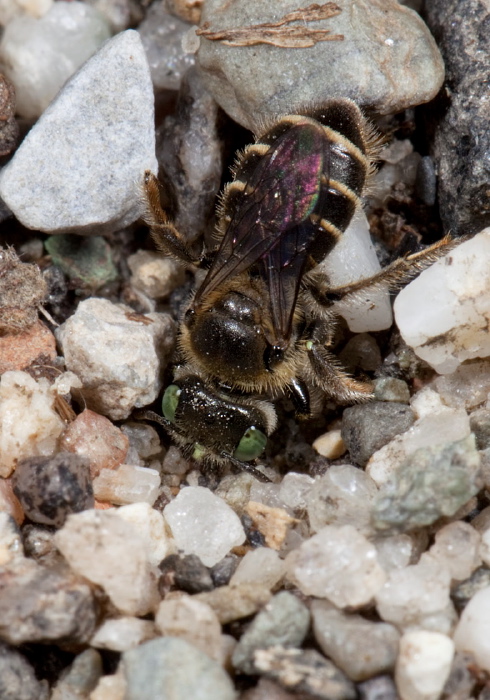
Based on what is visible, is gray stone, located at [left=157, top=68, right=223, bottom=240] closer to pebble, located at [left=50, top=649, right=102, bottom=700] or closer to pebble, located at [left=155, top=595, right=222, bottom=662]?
pebble, located at [left=155, top=595, right=222, bottom=662]

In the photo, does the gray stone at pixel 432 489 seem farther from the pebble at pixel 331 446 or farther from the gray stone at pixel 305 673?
the pebble at pixel 331 446

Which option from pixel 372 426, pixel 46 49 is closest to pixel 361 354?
pixel 372 426

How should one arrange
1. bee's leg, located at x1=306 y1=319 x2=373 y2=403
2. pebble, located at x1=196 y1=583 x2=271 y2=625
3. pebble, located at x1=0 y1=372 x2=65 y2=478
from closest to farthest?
pebble, located at x1=196 y1=583 x2=271 y2=625, pebble, located at x1=0 y1=372 x2=65 y2=478, bee's leg, located at x1=306 y1=319 x2=373 y2=403

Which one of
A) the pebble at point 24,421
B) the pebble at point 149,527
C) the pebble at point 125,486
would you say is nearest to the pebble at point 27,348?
the pebble at point 24,421

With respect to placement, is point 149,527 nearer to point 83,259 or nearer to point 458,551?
point 458,551

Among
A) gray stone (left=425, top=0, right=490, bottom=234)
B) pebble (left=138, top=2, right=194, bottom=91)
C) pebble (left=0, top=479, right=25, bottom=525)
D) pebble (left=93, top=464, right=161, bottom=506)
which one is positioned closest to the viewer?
pebble (left=0, top=479, right=25, bottom=525)

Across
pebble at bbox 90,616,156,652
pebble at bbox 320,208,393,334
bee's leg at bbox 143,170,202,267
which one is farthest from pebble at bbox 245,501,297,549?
bee's leg at bbox 143,170,202,267
